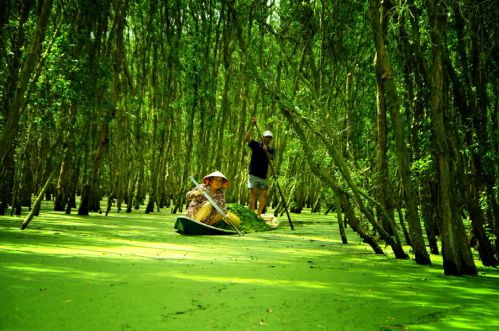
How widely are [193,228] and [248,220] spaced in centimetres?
132

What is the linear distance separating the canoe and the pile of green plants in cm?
68

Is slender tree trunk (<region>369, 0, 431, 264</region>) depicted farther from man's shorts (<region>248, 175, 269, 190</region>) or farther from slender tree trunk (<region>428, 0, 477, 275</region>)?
man's shorts (<region>248, 175, 269, 190</region>)

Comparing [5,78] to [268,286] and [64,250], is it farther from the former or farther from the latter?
[268,286]

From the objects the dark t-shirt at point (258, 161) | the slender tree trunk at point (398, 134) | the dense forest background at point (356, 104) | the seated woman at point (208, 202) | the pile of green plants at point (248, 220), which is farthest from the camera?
the dark t-shirt at point (258, 161)

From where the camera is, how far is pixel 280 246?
19.0 feet

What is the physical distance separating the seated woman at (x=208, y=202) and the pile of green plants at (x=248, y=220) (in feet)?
2.00

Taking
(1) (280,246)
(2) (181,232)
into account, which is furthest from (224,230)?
(1) (280,246)

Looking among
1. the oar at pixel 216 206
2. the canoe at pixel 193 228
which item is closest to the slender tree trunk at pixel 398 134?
the oar at pixel 216 206

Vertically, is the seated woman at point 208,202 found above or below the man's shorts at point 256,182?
below

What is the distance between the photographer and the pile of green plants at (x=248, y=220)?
7750 mm

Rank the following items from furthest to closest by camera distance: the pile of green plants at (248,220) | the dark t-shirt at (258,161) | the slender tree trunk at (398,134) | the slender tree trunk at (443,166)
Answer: the dark t-shirt at (258,161) → the pile of green plants at (248,220) → the slender tree trunk at (398,134) → the slender tree trunk at (443,166)

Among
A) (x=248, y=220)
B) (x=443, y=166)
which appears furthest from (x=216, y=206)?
(x=443, y=166)

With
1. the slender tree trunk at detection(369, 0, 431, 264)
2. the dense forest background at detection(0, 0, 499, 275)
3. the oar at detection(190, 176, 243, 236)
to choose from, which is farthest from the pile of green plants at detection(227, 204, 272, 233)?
the slender tree trunk at detection(369, 0, 431, 264)

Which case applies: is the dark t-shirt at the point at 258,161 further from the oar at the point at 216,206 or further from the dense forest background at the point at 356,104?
the oar at the point at 216,206
